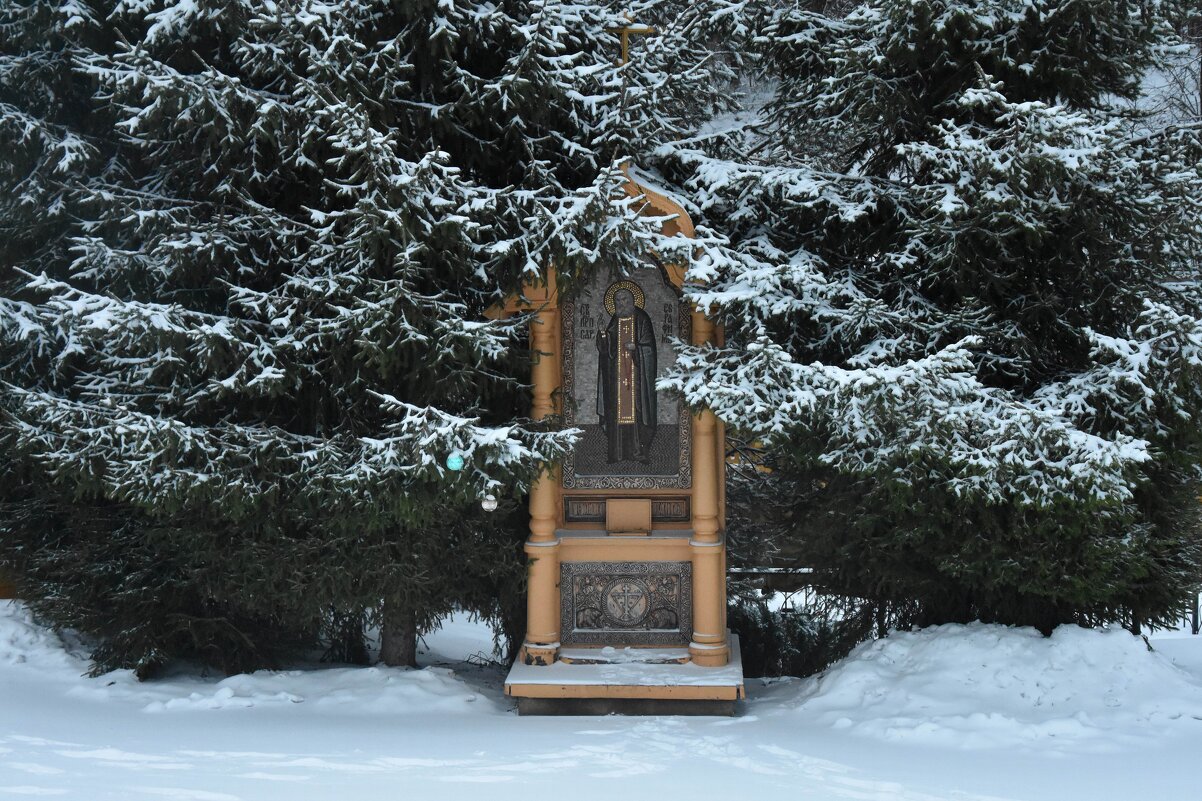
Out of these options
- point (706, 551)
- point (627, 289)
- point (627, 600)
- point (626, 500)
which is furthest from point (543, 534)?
point (627, 289)

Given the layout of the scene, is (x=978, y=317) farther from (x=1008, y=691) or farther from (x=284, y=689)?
(x=284, y=689)

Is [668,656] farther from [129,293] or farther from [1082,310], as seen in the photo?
[129,293]

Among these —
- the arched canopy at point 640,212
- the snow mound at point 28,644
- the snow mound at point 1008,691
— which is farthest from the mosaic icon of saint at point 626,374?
the snow mound at point 28,644

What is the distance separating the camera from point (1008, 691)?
6.70 meters

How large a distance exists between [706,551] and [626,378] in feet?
4.71

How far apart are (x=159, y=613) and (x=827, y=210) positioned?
5804mm

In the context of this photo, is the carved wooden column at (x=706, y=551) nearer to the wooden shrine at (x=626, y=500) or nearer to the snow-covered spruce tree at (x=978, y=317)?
the wooden shrine at (x=626, y=500)

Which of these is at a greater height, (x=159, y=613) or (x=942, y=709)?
(x=159, y=613)

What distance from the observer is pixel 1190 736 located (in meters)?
6.17

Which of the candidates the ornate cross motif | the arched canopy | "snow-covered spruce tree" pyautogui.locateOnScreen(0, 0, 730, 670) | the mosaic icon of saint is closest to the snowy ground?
"snow-covered spruce tree" pyautogui.locateOnScreen(0, 0, 730, 670)

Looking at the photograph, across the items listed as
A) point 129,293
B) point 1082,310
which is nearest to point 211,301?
point 129,293

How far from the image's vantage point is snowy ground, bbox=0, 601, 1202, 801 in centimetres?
549

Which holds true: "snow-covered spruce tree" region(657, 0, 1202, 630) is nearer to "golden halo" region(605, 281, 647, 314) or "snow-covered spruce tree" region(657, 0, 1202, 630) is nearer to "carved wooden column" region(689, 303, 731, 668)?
"carved wooden column" region(689, 303, 731, 668)

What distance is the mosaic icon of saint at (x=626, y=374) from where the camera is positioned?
780 centimetres
